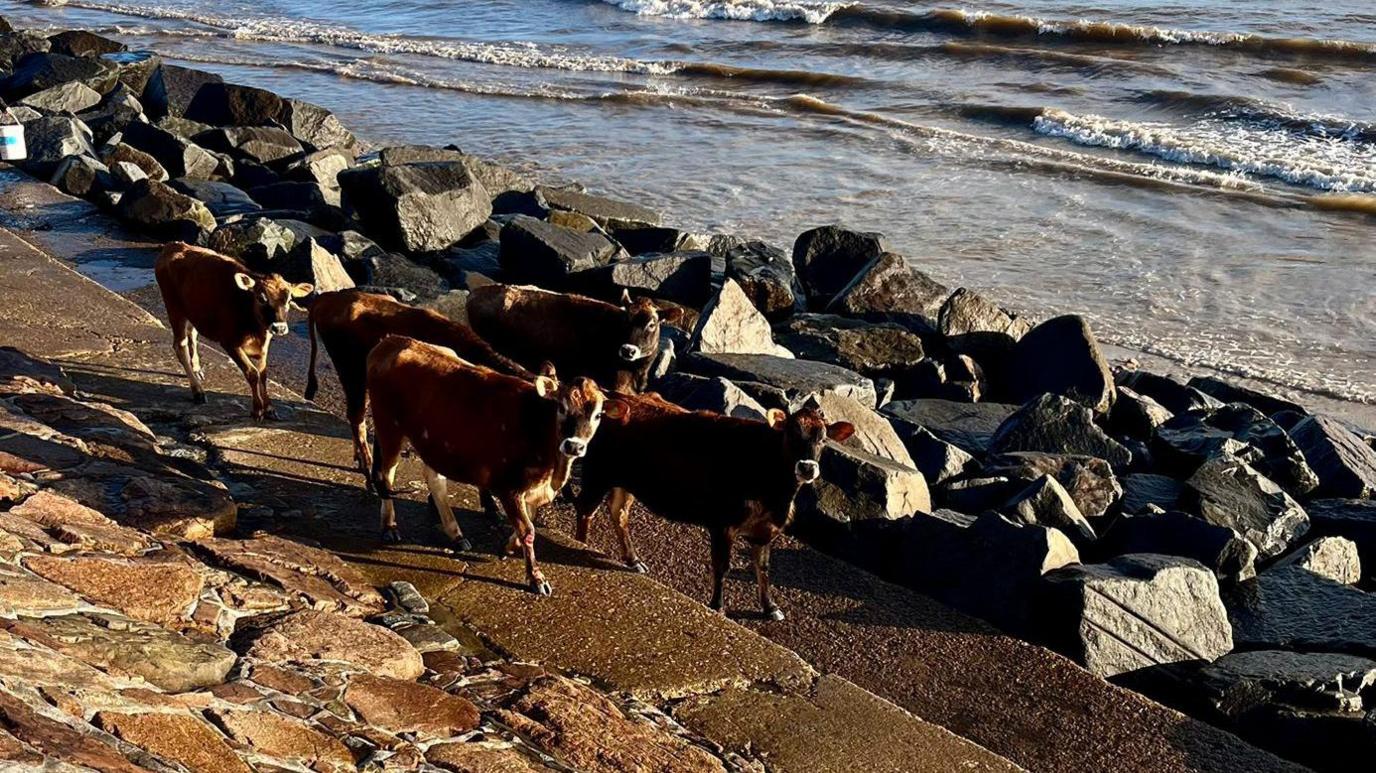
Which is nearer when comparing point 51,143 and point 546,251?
point 546,251

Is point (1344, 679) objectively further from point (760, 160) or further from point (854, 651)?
point (760, 160)

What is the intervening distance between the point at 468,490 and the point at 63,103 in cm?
1545

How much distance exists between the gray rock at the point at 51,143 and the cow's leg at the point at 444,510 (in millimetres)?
11064

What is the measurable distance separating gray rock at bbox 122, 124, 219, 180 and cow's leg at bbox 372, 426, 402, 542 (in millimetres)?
10775

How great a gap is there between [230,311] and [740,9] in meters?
31.2

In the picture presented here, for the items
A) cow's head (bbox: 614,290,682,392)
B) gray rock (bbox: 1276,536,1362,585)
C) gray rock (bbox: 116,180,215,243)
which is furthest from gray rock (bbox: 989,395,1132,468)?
gray rock (bbox: 116,180,215,243)

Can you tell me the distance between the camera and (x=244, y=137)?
19078mm

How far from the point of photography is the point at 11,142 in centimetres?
1659

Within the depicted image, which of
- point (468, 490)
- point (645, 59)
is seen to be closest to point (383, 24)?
point (645, 59)

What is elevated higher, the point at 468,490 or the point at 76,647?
the point at 76,647

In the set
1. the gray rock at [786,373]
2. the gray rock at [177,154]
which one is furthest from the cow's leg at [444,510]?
the gray rock at [177,154]

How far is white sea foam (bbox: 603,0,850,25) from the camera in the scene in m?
37.8

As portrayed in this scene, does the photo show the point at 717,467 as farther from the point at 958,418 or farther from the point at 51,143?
the point at 51,143

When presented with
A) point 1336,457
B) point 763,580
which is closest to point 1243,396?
point 1336,457
